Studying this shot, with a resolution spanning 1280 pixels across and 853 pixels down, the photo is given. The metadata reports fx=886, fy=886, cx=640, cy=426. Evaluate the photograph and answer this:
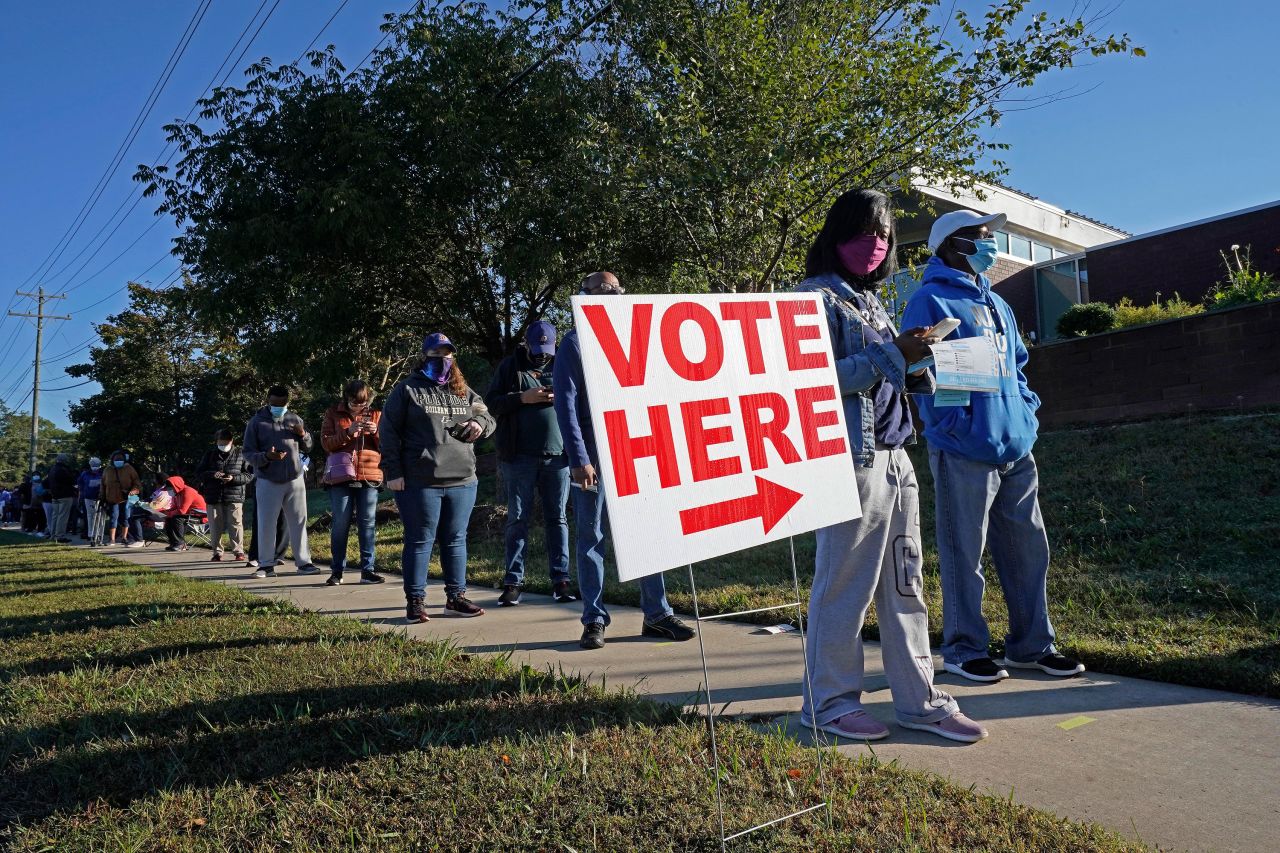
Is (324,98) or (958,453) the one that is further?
(324,98)

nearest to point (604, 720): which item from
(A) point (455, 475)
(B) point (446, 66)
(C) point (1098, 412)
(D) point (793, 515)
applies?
(D) point (793, 515)

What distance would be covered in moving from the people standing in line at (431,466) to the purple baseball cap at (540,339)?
25.0 inches

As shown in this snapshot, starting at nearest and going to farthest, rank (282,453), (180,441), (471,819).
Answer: (471,819) < (282,453) < (180,441)

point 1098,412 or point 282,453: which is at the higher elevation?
point 282,453

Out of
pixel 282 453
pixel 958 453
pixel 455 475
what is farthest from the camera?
pixel 282 453

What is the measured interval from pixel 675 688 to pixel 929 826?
5.69ft

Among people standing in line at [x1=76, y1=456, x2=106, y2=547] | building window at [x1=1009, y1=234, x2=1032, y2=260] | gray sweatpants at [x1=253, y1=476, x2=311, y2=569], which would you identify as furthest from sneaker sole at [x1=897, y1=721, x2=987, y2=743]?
building window at [x1=1009, y1=234, x2=1032, y2=260]

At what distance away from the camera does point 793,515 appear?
272 cm

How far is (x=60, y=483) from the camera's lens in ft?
65.6

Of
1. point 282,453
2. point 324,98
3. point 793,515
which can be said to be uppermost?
point 324,98

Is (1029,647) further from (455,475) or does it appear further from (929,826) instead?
(455,475)

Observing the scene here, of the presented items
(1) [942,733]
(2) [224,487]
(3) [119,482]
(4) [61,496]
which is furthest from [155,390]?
(1) [942,733]

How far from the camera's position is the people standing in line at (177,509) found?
1493 cm

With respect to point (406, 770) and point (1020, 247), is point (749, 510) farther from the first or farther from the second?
point (1020, 247)
